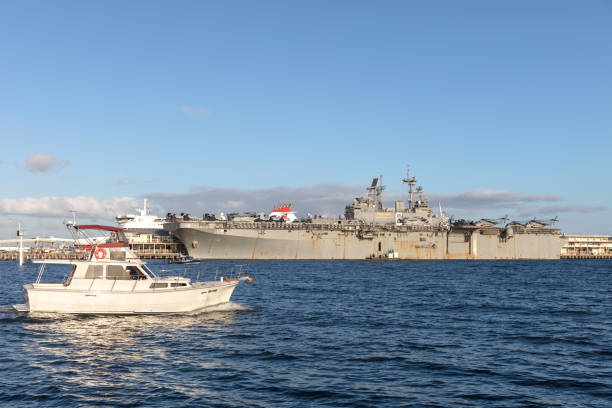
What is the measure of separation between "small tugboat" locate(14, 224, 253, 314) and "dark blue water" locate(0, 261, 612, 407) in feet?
2.08

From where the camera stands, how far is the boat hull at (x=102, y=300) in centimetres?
2233

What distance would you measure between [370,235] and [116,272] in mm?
62274

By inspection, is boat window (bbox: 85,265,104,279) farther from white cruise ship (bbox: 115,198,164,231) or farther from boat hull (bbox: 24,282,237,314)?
white cruise ship (bbox: 115,198,164,231)

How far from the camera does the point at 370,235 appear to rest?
82.3 meters

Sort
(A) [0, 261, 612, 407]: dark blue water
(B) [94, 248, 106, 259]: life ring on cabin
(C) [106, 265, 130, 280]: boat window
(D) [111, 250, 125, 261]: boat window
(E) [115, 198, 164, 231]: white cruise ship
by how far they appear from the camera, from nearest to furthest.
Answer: (A) [0, 261, 612, 407]: dark blue water → (C) [106, 265, 130, 280]: boat window → (B) [94, 248, 106, 259]: life ring on cabin → (D) [111, 250, 125, 261]: boat window → (E) [115, 198, 164, 231]: white cruise ship

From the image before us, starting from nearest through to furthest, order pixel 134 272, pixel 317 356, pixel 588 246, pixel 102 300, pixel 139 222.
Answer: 1. pixel 317 356
2. pixel 102 300
3. pixel 134 272
4. pixel 139 222
5. pixel 588 246

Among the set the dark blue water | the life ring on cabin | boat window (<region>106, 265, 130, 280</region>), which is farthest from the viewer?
the life ring on cabin

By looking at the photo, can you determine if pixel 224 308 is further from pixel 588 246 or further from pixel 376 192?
pixel 588 246

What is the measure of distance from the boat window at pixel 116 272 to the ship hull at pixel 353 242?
46659 millimetres

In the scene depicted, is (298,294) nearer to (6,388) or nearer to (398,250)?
(6,388)

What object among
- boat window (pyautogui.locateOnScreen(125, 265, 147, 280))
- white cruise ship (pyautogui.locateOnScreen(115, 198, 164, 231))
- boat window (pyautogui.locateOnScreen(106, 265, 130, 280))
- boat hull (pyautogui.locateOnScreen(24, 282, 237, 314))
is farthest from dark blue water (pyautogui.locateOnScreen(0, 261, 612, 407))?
white cruise ship (pyautogui.locateOnScreen(115, 198, 164, 231))

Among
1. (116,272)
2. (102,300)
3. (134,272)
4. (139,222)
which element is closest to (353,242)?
(139,222)

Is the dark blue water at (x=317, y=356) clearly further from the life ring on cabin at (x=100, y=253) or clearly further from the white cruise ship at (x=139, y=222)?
the white cruise ship at (x=139, y=222)

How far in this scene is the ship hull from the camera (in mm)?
71438
